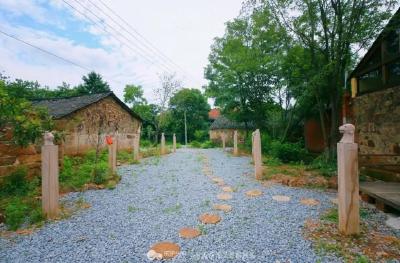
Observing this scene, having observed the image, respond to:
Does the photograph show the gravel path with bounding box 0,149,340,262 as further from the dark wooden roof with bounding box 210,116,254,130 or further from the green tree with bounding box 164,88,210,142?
the green tree with bounding box 164,88,210,142

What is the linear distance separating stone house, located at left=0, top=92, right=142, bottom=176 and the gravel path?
1.41 metres

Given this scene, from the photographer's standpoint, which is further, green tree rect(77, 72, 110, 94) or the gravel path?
green tree rect(77, 72, 110, 94)

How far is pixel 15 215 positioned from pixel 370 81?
8447 millimetres

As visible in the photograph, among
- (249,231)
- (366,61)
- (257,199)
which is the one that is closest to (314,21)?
(366,61)

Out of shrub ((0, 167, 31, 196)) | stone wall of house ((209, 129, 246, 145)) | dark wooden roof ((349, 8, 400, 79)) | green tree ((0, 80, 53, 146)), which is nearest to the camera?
green tree ((0, 80, 53, 146))

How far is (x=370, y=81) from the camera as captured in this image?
6.52m

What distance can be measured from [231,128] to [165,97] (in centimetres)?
766

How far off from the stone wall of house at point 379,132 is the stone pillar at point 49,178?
601cm

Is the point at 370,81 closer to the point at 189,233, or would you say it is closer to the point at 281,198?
the point at 281,198

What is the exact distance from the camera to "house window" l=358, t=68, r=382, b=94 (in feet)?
20.1

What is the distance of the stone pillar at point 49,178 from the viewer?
3479 mm

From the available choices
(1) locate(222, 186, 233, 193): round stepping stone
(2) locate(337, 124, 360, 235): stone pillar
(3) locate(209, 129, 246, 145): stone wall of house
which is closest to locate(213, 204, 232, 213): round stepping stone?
(1) locate(222, 186, 233, 193): round stepping stone

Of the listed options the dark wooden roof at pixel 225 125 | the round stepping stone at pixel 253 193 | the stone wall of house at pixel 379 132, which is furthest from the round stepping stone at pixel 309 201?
the dark wooden roof at pixel 225 125

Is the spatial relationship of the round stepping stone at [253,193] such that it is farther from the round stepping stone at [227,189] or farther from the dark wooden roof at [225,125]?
the dark wooden roof at [225,125]
